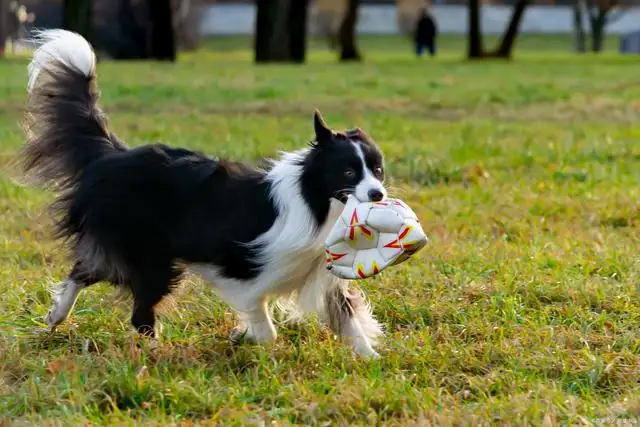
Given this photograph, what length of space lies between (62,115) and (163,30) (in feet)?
96.5

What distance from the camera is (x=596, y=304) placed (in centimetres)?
567

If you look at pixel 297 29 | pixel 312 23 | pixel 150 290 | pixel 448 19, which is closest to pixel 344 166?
pixel 150 290

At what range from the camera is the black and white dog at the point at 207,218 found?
4.84m

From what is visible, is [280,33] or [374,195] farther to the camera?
[280,33]

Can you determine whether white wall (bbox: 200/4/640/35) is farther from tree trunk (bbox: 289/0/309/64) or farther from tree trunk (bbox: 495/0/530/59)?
tree trunk (bbox: 289/0/309/64)

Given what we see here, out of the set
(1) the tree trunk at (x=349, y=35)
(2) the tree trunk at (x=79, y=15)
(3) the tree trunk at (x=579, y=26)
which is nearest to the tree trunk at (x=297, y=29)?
(1) the tree trunk at (x=349, y=35)

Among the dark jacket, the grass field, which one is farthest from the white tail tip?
the dark jacket

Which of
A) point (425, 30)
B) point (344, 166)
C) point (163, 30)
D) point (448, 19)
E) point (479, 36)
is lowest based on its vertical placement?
point (344, 166)

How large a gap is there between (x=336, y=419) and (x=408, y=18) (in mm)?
64055

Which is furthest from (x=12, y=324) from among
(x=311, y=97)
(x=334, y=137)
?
(x=311, y=97)

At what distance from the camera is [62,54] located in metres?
5.57

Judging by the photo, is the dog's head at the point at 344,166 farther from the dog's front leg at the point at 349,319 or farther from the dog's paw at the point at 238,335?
the dog's paw at the point at 238,335

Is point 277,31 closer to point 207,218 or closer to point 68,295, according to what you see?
point 68,295

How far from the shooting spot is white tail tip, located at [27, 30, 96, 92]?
557 centimetres
